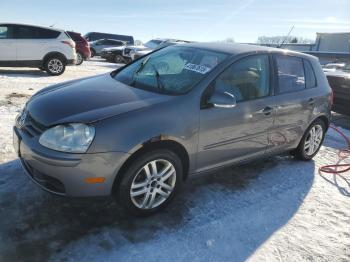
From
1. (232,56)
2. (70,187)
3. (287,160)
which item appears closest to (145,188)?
(70,187)

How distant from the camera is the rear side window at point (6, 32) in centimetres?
1117

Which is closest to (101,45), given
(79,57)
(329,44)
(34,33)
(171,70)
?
(79,57)

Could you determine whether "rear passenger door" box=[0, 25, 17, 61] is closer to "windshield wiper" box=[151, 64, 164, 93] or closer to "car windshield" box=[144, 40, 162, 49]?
"windshield wiper" box=[151, 64, 164, 93]

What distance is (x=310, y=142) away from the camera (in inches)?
212

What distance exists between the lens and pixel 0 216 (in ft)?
10.7

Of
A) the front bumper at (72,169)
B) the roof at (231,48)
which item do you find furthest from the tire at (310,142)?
the front bumper at (72,169)

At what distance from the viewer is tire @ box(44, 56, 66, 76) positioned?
1198 cm

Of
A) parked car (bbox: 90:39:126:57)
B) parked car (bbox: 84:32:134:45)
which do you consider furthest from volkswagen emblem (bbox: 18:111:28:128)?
parked car (bbox: 84:32:134:45)

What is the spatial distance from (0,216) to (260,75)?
314 centimetres

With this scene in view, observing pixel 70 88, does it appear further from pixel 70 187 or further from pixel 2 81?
pixel 2 81

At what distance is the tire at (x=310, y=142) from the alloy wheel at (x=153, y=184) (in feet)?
8.35

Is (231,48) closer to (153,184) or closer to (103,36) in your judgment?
(153,184)

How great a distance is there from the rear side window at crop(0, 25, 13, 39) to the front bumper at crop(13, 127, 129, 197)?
950cm

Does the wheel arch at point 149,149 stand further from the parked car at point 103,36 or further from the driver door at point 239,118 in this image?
the parked car at point 103,36
